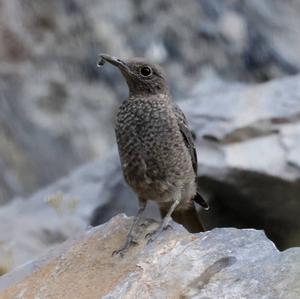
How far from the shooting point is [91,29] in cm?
1039

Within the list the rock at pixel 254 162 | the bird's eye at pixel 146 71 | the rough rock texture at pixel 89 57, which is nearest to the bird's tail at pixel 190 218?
the bird's eye at pixel 146 71

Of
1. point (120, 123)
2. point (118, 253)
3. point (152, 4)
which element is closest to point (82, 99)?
point (152, 4)

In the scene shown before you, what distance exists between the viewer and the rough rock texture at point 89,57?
9.63m

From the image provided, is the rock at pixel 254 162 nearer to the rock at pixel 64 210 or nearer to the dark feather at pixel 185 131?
the rock at pixel 64 210

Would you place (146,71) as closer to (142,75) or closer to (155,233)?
(142,75)

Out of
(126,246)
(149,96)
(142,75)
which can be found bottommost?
(126,246)

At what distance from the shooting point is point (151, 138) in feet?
18.0

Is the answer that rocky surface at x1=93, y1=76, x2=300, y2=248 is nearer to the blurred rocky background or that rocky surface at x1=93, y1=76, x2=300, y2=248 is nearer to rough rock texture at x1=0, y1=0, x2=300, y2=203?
the blurred rocky background

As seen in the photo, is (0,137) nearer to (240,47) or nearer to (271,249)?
(240,47)

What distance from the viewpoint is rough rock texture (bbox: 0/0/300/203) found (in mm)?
9633

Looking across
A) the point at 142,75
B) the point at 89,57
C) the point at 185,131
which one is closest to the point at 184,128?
the point at 185,131

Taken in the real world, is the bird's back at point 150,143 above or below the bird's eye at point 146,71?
below

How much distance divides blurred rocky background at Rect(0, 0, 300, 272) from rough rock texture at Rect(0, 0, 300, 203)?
1cm

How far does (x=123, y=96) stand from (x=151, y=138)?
4.67 m
